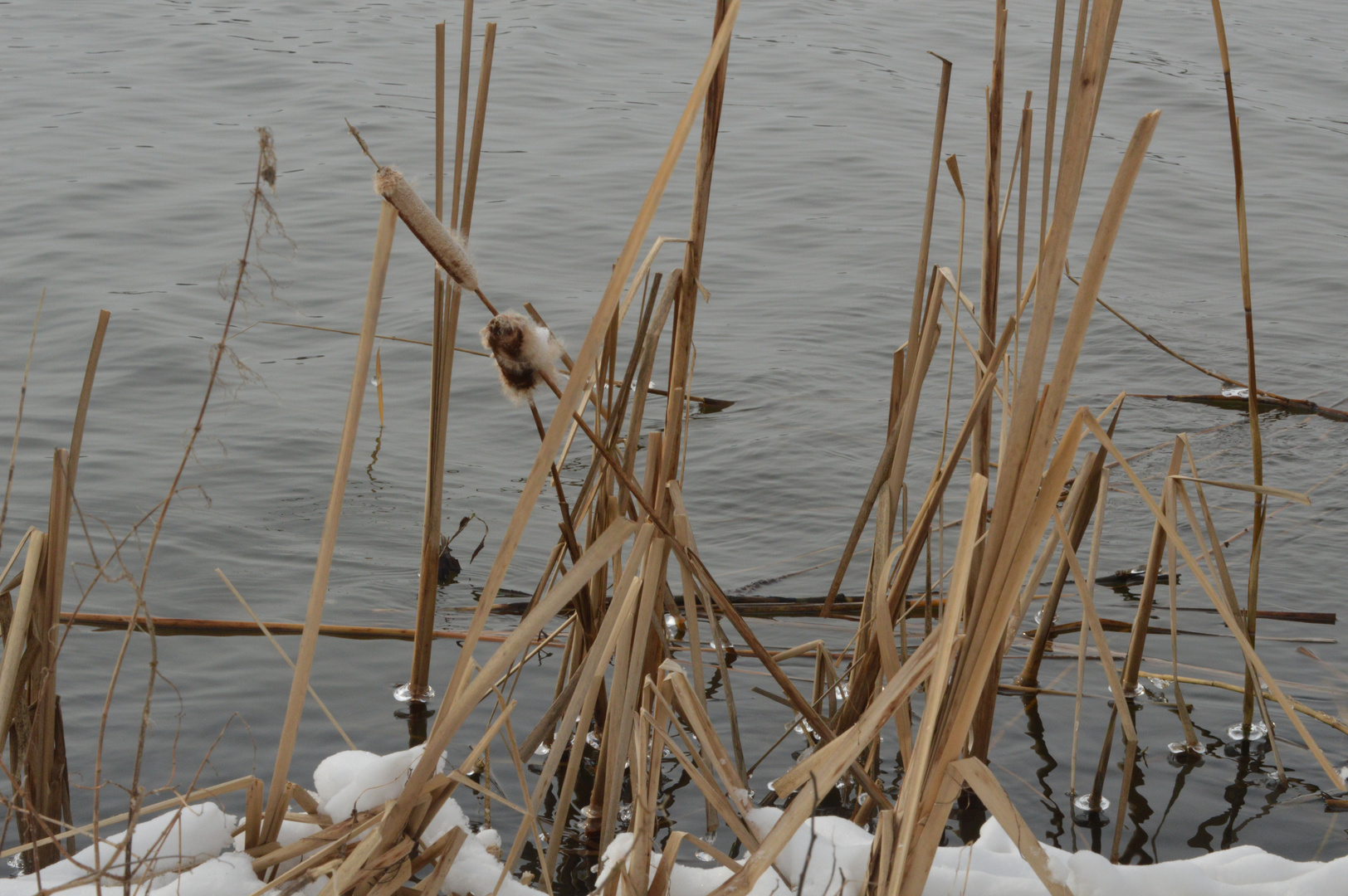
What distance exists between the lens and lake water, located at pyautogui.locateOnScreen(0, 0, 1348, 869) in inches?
130

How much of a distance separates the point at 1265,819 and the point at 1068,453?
5.87 ft

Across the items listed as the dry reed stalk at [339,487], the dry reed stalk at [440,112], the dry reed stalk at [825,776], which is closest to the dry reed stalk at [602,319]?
the dry reed stalk at [339,487]

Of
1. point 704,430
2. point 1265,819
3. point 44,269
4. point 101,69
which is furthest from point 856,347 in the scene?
point 101,69

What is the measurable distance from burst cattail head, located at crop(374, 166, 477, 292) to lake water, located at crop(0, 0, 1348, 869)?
2.69 ft

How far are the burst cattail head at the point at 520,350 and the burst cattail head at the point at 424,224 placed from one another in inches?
5.4

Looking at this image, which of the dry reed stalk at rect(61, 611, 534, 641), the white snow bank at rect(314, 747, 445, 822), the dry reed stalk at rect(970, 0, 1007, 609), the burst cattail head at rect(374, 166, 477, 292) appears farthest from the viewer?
the dry reed stalk at rect(61, 611, 534, 641)

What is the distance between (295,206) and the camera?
7922 mm

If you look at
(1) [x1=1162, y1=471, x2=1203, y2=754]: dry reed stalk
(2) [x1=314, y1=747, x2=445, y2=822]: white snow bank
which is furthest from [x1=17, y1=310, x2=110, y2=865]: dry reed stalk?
(1) [x1=1162, y1=471, x2=1203, y2=754]: dry reed stalk

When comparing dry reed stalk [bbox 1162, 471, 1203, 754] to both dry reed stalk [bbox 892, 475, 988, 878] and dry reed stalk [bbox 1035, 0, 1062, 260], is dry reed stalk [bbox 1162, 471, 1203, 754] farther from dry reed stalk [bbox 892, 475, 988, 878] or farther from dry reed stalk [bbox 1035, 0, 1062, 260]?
dry reed stalk [bbox 892, 475, 988, 878]

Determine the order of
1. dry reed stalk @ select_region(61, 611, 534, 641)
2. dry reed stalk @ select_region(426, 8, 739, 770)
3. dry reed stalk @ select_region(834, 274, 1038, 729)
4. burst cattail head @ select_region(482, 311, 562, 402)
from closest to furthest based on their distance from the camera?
dry reed stalk @ select_region(426, 8, 739, 770) → burst cattail head @ select_region(482, 311, 562, 402) → dry reed stalk @ select_region(834, 274, 1038, 729) → dry reed stalk @ select_region(61, 611, 534, 641)

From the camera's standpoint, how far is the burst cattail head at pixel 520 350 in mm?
1689

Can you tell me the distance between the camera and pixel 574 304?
658 cm

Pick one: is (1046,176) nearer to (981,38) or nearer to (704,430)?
(704,430)

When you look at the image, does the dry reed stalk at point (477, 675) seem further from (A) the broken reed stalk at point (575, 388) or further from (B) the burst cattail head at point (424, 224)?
(B) the burst cattail head at point (424, 224)
